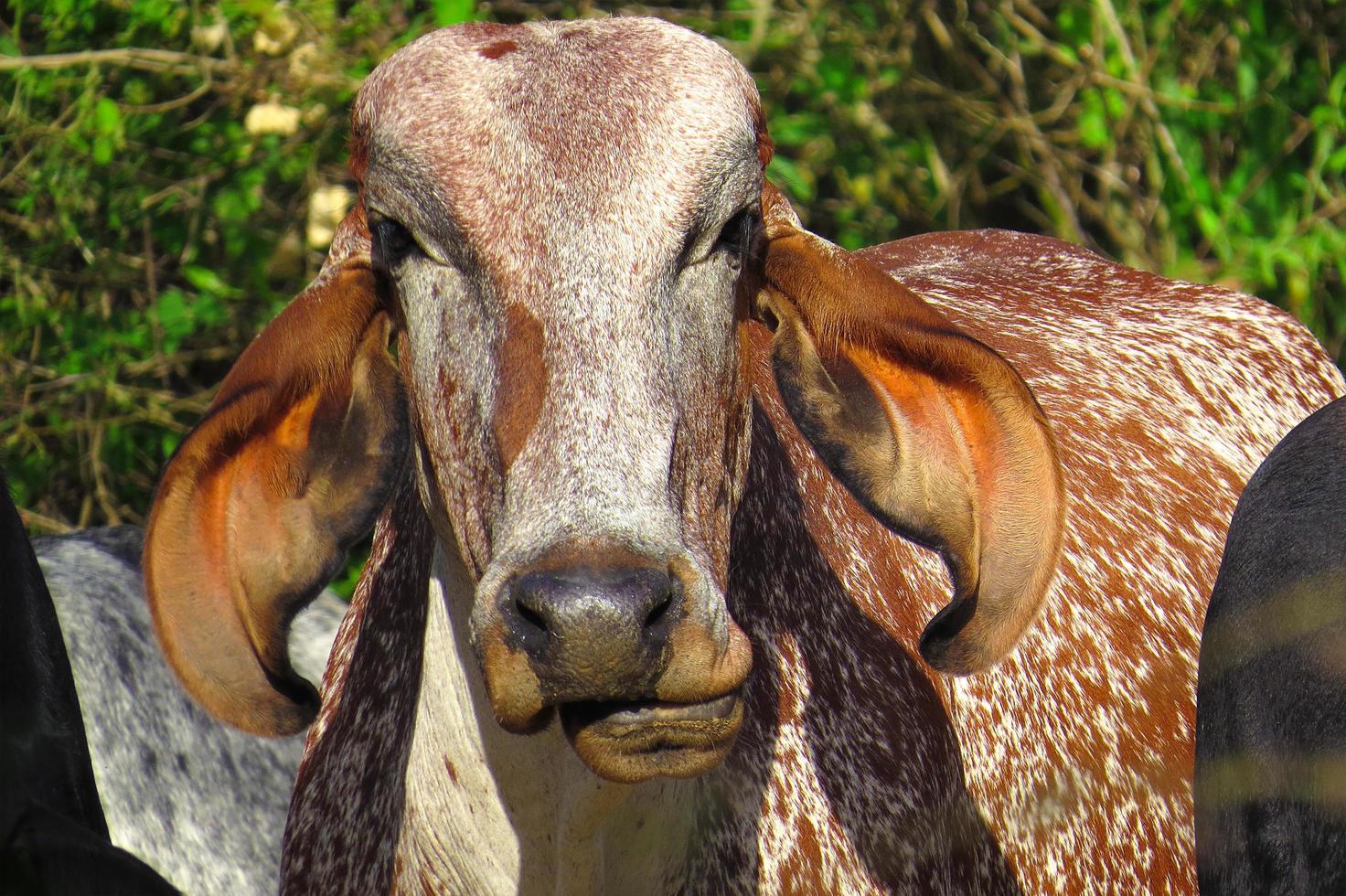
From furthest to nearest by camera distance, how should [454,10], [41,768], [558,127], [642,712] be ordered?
1. [454,10]
2. [41,768]
3. [558,127]
4. [642,712]

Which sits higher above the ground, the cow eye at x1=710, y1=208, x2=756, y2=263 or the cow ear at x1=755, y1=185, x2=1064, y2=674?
the cow eye at x1=710, y1=208, x2=756, y2=263

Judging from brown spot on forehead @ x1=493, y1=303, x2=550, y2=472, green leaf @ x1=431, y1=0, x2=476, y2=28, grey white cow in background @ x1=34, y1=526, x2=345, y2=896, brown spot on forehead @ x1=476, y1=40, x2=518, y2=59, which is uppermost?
brown spot on forehead @ x1=476, y1=40, x2=518, y2=59

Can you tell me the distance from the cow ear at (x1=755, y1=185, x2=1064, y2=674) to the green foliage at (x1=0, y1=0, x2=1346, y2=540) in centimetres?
310

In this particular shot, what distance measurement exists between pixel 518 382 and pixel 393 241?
36 cm

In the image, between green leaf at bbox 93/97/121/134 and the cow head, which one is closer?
the cow head

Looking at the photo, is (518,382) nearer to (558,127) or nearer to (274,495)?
(558,127)

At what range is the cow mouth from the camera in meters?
2.33

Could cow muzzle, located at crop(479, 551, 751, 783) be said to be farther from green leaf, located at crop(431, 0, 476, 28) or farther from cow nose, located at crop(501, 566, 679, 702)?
green leaf, located at crop(431, 0, 476, 28)

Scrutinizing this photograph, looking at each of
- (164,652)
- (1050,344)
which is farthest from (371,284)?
(1050,344)

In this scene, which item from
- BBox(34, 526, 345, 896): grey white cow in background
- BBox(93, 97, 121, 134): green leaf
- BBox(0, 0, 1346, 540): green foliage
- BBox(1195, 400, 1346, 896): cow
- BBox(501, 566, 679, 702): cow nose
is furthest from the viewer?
BBox(0, 0, 1346, 540): green foliage

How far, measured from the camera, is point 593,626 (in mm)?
2191

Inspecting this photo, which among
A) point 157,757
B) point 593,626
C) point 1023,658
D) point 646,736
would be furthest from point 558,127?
point 157,757

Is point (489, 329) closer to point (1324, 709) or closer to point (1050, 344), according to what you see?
point (1324, 709)

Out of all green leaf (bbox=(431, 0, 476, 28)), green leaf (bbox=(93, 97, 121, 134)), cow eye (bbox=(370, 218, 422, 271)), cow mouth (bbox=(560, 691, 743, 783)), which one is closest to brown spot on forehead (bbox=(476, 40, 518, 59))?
cow eye (bbox=(370, 218, 422, 271))
